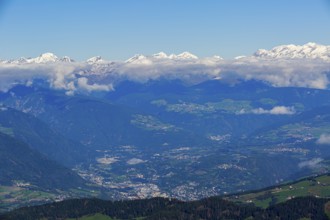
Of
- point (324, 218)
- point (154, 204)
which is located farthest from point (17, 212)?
point (324, 218)

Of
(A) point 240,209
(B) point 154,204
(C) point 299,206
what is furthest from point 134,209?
(C) point 299,206

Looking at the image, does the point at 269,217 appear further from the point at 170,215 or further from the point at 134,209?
the point at 134,209

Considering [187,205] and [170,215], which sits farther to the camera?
[187,205]

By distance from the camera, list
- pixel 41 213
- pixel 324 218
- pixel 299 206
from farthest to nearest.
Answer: pixel 41 213, pixel 299 206, pixel 324 218

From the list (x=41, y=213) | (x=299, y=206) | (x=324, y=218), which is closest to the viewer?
(x=324, y=218)

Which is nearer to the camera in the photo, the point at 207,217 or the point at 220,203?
the point at 207,217

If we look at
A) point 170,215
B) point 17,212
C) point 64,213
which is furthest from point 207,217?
point 17,212

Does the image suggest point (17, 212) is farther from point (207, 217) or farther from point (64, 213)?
point (207, 217)

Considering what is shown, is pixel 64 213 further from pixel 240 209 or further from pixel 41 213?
pixel 240 209
